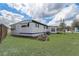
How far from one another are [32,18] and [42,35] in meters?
0.15

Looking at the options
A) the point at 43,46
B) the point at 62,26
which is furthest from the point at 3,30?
the point at 62,26

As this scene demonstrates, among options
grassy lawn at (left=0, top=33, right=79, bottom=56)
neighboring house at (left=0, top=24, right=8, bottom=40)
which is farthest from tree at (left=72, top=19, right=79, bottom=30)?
neighboring house at (left=0, top=24, right=8, bottom=40)

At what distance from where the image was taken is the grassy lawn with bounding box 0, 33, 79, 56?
65.1 inches

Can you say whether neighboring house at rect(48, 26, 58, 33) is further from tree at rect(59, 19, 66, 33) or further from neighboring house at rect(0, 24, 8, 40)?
neighboring house at rect(0, 24, 8, 40)

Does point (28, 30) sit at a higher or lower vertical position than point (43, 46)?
higher

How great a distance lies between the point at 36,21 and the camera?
167cm

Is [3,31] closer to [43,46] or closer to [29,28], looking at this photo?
[29,28]

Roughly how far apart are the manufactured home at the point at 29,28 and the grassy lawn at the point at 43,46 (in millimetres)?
46

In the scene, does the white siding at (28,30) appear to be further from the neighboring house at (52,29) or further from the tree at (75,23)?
the tree at (75,23)

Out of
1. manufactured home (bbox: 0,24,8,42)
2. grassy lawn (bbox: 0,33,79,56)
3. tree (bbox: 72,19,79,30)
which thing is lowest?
grassy lawn (bbox: 0,33,79,56)

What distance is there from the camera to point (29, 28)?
5.51ft

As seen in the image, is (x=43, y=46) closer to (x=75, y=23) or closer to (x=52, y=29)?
(x=52, y=29)

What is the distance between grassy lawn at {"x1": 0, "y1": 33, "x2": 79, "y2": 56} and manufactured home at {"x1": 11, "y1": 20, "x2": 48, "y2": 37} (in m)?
0.05

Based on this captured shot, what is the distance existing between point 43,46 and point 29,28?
0.57 ft
